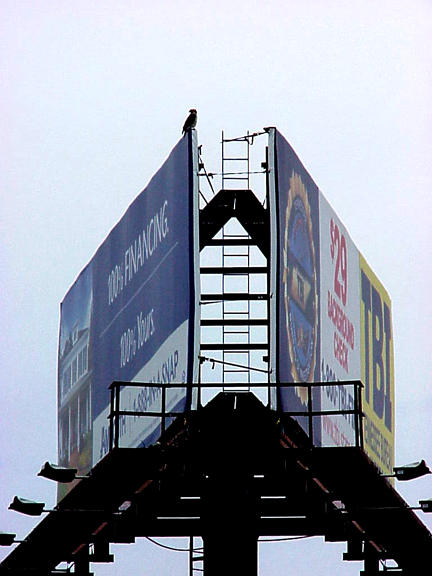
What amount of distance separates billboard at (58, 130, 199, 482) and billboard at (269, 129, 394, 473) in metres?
1.25

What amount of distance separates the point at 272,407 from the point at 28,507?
3562 mm

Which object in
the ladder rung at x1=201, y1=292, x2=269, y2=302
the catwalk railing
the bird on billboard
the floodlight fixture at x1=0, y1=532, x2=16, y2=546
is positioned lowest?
the floodlight fixture at x1=0, y1=532, x2=16, y2=546

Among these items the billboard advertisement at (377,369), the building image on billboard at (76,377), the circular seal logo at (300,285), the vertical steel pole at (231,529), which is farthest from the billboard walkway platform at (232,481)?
the building image on billboard at (76,377)

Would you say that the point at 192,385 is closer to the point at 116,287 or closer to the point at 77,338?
the point at 116,287

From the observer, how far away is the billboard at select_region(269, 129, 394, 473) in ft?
82.6

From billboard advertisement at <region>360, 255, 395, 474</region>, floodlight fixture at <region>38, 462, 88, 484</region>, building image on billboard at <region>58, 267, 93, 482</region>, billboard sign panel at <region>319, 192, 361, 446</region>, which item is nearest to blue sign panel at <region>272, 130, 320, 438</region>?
billboard sign panel at <region>319, 192, 361, 446</region>

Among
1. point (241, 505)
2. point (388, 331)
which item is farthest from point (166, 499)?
point (388, 331)

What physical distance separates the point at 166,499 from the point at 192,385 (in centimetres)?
393

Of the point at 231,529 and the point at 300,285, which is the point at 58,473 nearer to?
the point at 231,529

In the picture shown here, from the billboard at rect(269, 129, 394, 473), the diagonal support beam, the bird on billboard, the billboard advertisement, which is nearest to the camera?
the billboard at rect(269, 129, 394, 473)

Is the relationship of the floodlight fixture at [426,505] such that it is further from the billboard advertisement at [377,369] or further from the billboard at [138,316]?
the billboard advertisement at [377,369]

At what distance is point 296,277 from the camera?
85.7 ft

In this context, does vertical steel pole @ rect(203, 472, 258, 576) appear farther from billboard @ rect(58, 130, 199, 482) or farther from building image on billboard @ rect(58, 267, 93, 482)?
building image on billboard @ rect(58, 267, 93, 482)

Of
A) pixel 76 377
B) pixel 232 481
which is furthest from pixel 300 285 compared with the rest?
pixel 76 377
